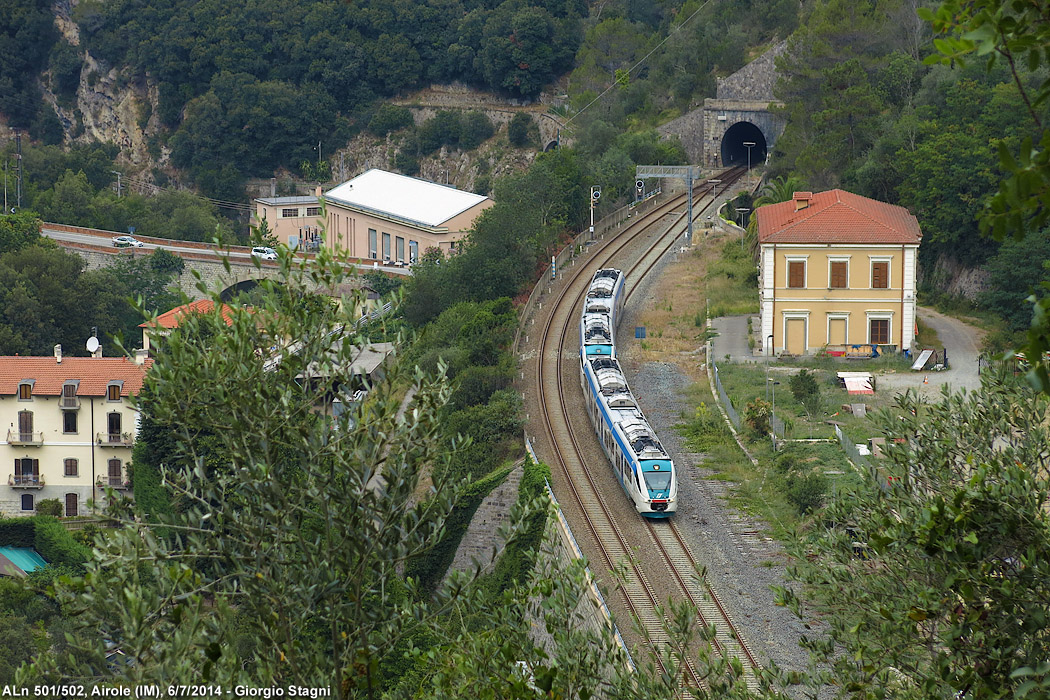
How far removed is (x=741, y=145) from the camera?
7800cm

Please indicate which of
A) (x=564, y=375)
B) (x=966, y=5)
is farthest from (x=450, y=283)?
(x=966, y=5)

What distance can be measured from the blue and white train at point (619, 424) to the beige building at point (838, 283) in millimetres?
5361

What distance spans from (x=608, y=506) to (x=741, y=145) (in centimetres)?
4864

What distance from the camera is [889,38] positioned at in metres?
61.5

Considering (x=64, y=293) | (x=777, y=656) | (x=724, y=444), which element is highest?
(x=64, y=293)

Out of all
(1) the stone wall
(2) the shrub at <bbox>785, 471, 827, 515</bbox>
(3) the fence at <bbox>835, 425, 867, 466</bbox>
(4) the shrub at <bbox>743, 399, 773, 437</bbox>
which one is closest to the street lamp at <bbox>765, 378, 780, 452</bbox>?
(4) the shrub at <bbox>743, 399, 773, 437</bbox>

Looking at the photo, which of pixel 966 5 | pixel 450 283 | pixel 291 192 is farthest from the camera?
pixel 291 192

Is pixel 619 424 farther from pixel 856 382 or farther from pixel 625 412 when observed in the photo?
pixel 856 382

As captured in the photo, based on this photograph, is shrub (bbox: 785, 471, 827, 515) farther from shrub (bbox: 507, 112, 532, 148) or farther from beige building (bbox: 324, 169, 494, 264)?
shrub (bbox: 507, 112, 532, 148)

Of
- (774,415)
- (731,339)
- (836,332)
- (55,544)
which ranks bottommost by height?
(55,544)

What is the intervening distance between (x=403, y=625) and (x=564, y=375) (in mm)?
31739

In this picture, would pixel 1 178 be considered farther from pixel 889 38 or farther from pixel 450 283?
pixel 889 38

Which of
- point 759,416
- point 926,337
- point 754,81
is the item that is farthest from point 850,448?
point 754,81

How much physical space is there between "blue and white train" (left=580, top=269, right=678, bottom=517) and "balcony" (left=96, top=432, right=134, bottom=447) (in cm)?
1761
